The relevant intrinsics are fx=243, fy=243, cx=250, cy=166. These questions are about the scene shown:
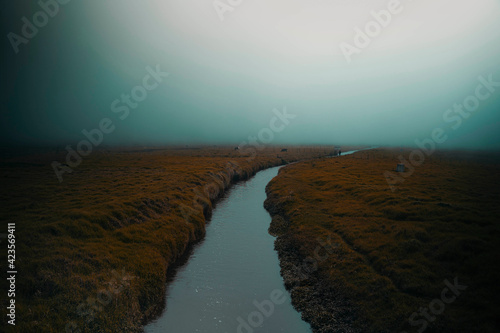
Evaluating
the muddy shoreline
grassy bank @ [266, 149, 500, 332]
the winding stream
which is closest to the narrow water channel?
the winding stream

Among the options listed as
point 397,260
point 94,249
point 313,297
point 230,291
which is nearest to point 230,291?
point 230,291

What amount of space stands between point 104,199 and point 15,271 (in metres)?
15.7

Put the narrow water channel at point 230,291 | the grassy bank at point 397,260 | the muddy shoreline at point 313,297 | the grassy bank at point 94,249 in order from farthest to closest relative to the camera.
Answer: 1. the narrow water channel at point 230,291
2. the muddy shoreline at point 313,297
3. the grassy bank at point 397,260
4. the grassy bank at point 94,249

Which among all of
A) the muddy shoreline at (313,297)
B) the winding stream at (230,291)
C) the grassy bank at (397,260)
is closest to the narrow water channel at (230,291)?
the winding stream at (230,291)

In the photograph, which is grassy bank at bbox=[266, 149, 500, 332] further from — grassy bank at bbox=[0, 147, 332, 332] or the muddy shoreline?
grassy bank at bbox=[0, 147, 332, 332]

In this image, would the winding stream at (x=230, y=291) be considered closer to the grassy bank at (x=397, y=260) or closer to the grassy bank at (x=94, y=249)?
the grassy bank at (x=397, y=260)

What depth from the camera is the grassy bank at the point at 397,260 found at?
→ 45.3 feet

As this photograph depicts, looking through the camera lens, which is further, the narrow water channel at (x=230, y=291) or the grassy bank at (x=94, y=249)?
the narrow water channel at (x=230, y=291)

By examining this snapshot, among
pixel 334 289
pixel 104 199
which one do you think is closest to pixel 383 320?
pixel 334 289

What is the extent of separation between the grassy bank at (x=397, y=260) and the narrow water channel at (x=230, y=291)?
4.89 feet

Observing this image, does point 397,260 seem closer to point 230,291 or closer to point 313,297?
point 313,297

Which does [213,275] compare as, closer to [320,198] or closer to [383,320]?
[383,320]

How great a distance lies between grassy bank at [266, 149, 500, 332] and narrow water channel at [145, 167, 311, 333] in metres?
1.49

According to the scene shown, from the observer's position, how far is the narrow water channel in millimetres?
15938
